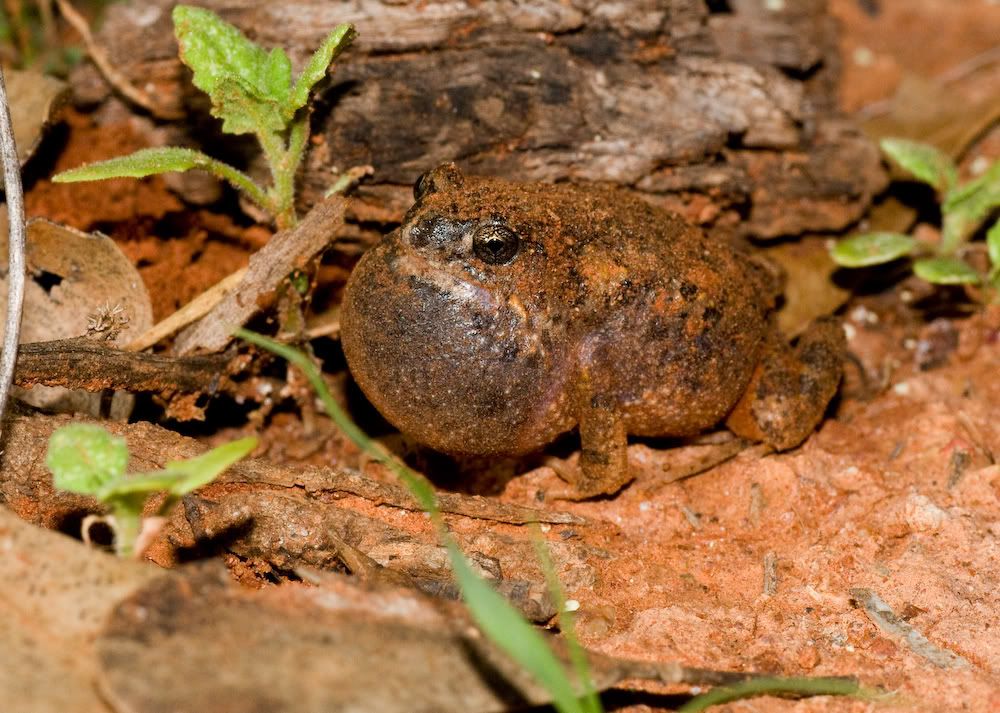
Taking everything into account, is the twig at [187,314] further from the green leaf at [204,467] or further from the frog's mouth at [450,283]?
the green leaf at [204,467]

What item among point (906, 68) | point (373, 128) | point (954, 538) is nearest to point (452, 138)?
point (373, 128)

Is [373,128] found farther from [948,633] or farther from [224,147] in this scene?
[948,633]

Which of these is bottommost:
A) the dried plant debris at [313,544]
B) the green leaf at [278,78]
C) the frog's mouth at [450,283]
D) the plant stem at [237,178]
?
the dried plant debris at [313,544]

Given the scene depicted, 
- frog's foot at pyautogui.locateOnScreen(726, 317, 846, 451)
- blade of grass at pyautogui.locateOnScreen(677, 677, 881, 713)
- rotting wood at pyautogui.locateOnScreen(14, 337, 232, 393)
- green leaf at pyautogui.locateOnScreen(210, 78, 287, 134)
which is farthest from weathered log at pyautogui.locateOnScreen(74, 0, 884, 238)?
blade of grass at pyautogui.locateOnScreen(677, 677, 881, 713)

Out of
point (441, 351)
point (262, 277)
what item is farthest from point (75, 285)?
point (441, 351)

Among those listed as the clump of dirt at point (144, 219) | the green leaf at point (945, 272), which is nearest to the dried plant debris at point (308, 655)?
the clump of dirt at point (144, 219)

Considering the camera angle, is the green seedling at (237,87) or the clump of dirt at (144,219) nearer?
the green seedling at (237,87)
